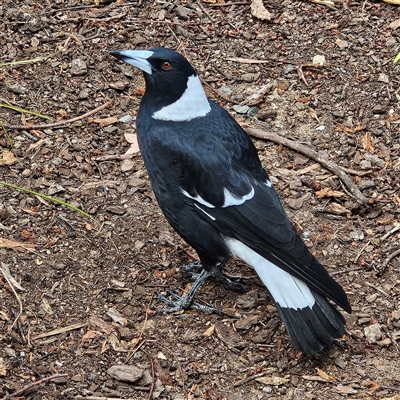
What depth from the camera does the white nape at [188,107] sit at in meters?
3.38

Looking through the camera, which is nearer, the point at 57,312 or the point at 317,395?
the point at 317,395

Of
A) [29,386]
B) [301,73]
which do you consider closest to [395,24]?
[301,73]

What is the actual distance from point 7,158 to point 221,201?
4.33 ft

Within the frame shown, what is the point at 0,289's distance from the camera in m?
3.27

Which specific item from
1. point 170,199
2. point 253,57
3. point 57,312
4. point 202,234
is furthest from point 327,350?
point 253,57

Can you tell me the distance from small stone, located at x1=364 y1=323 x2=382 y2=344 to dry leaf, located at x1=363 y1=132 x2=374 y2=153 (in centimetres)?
119

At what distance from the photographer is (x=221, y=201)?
10.5 feet

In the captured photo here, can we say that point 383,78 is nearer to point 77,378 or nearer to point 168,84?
point 168,84

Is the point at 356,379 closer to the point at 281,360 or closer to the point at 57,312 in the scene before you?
the point at 281,360

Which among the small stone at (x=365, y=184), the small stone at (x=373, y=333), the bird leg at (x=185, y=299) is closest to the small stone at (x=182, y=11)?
the small stone at (x=365, y=184)

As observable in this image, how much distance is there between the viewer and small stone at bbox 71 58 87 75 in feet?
14.4

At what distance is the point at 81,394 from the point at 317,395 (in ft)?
3.10

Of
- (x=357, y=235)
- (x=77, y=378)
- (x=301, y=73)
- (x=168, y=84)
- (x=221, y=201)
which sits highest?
(x=168, y=84)

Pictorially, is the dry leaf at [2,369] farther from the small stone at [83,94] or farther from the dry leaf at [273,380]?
the small stone at [83,94]
